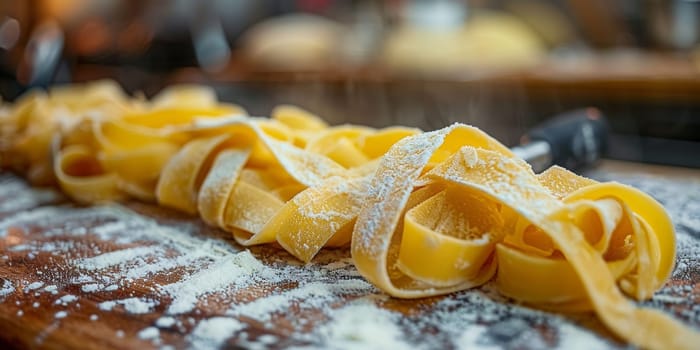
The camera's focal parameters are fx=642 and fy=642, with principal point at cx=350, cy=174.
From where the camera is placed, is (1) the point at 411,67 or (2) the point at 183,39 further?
(2) the point at 183,39

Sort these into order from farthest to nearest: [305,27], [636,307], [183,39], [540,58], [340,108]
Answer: [183,39] < [305,27] < [540,58] < [340,108] < [636,307]

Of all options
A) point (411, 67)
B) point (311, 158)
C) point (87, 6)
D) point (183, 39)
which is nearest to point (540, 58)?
point (411, 67)

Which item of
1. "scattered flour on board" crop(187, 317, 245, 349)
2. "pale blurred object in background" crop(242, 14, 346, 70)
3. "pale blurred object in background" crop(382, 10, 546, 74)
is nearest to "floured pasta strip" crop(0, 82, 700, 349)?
"scattered flour on board" crop(187, 317, 245, 349)

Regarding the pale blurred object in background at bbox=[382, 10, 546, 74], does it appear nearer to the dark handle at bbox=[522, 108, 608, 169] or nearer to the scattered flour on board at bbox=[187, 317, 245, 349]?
the dark handle at bbox=[522, 108, 608, 169]

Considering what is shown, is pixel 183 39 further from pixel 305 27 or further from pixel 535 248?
pixel 535 248

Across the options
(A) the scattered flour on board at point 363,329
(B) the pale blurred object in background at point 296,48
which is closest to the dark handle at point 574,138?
(A) the scattered flour on board at point 363,329

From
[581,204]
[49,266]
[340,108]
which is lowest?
[340,108]

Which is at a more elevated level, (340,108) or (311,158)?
(311,158)
